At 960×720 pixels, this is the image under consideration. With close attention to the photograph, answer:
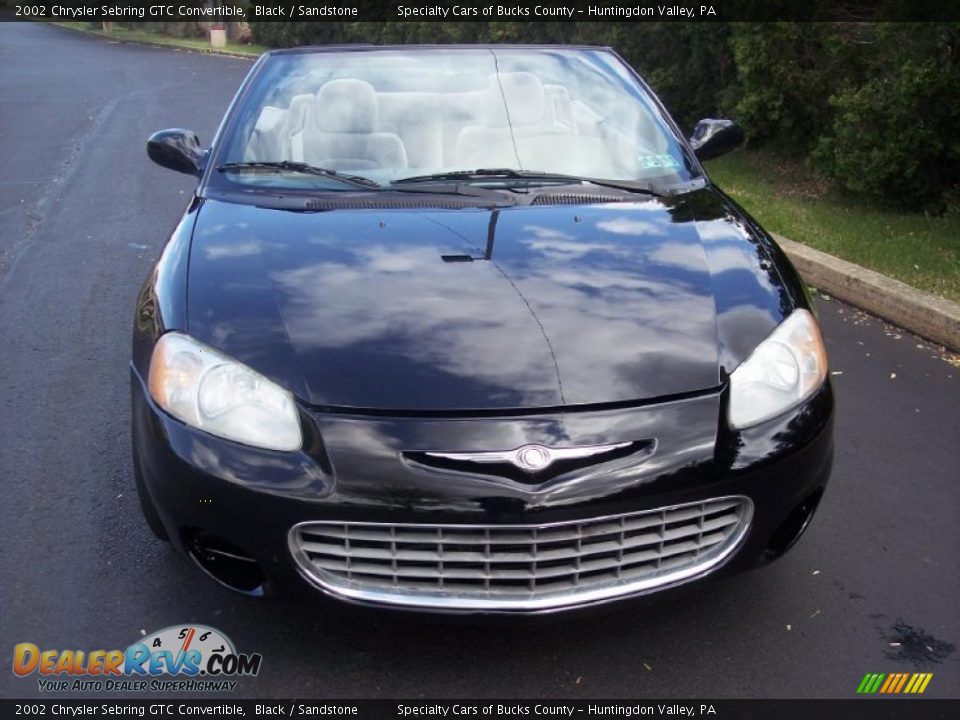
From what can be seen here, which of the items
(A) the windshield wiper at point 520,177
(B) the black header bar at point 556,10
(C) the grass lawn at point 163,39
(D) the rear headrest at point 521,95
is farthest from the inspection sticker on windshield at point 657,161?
(C) the grass lawn at point 163,39

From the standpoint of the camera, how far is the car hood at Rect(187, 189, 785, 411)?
2611 millimetres

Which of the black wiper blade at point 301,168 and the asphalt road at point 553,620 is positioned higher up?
the black wiper blade at point 301,168

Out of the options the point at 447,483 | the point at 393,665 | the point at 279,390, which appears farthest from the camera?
the point at 393,665

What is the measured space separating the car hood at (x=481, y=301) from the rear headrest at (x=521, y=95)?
0.76 metres

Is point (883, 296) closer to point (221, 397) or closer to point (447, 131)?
point (447, 131)

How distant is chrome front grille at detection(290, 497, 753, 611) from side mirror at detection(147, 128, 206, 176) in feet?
7.33

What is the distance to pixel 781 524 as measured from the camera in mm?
2727

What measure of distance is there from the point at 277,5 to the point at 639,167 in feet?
88.9

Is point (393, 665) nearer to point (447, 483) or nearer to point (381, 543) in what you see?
point (381, 543)

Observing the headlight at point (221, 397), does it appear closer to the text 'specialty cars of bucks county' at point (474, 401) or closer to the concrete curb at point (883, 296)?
the text 'specialty cars of bucks county' at point (474, 401)

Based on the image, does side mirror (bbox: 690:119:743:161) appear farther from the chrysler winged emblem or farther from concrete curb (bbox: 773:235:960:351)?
the chrysler winged emblem

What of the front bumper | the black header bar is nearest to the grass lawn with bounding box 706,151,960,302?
the black header bar

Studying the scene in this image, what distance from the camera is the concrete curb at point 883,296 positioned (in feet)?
17.6
